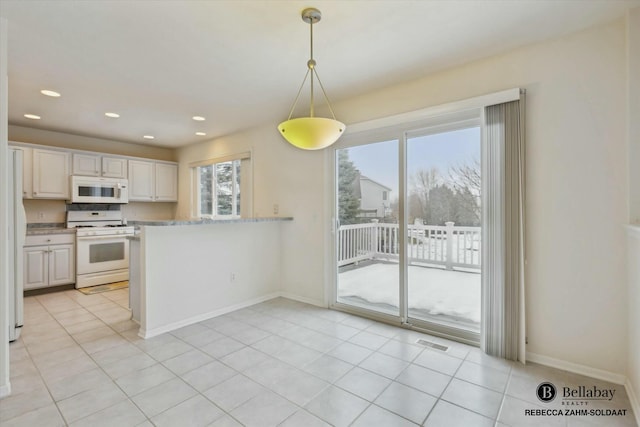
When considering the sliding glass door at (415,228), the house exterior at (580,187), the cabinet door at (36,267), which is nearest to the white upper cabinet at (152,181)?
the cabinet door at (36,267)

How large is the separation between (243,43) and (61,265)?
4.57 metres

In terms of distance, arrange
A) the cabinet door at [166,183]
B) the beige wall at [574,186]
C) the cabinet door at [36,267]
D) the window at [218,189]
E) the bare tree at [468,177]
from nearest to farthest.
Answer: the beige wall at [574,186] < the bare tree at [468,177] < the cabinet door at [36,267] < the window at [218,189] < the cabinet door at [166,183]

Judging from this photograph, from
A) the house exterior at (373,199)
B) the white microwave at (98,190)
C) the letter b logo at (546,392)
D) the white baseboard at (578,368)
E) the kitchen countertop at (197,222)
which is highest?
the white microwave at (98,190)

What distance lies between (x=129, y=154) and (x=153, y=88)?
334 cm

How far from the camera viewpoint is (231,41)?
2.38 m

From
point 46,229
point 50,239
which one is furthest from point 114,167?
point 50,239

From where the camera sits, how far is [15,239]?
112 inches

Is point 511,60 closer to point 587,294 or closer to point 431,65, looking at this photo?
point 431,65

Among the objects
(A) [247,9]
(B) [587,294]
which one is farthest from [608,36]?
(A) [247,9]

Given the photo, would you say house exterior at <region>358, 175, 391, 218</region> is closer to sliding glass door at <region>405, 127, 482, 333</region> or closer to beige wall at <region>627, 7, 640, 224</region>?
sliding glass door at <region>405, 127, 482, 333</region>

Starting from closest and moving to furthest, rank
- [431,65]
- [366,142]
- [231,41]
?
1. [231,41]
2. [431,65]
3. [366,142]

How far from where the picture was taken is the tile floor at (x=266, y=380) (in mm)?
1849

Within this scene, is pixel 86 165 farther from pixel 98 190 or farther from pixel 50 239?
pixel 50 239

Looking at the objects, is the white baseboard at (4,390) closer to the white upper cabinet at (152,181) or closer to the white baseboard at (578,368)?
the white baseboard at (578,368)
